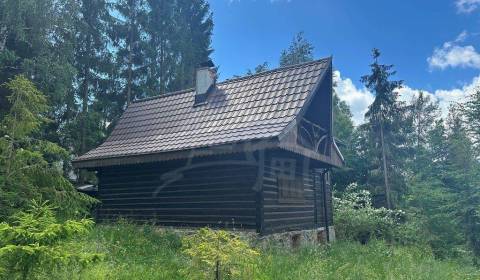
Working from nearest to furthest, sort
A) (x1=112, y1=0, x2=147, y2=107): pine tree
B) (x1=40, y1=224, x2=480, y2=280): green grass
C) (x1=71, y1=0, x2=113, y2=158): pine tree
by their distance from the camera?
(x1=40, y1=224, x2=480, y2=280): green grass
(x1=71, y1=0, x2=113, y2=158): pine tree
(x1=112, y1=0, x2=147, y2=107): pine tree

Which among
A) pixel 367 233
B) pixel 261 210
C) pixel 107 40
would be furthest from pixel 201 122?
pixel 107 40

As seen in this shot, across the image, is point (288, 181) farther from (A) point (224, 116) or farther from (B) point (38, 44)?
(B) point (38, 44)

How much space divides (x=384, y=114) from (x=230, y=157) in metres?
18.9

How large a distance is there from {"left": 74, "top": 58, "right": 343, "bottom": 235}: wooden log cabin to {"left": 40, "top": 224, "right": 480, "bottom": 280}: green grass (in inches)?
45.4

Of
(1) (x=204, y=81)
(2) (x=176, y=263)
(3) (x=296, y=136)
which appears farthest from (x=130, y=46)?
(2) (x=176, y=263)

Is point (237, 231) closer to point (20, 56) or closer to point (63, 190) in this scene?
point (63, 190)

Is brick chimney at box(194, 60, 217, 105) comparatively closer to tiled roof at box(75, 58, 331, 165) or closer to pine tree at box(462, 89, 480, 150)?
tiled roof at box(75, 58, 331, 165)

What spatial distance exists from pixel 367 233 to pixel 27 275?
16.8 meters

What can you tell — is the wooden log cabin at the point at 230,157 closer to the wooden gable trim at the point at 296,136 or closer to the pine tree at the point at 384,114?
the wooden gable trim at the point at 296,136

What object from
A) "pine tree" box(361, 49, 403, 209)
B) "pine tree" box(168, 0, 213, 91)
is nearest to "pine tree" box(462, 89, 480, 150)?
"pine tree" box(361, 49, 403, 209)

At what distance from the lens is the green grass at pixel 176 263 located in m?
6.46

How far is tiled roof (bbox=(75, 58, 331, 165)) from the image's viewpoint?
1034 centimetres

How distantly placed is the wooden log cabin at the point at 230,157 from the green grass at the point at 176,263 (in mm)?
1154

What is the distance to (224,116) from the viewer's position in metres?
11.6
